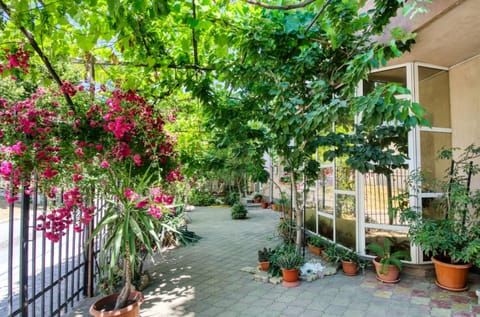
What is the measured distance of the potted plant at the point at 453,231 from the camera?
3.08m

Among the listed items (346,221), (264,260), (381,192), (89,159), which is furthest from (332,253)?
(89,159)

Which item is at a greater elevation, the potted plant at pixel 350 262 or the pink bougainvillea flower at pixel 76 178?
the pink bougainvillea flower at pixel 76 178

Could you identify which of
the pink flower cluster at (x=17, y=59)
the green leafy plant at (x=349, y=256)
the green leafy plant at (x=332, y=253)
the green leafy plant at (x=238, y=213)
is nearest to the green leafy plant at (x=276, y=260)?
the green leafy plant at (x=332, y=253)

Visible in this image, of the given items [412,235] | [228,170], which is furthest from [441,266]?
[228,170]

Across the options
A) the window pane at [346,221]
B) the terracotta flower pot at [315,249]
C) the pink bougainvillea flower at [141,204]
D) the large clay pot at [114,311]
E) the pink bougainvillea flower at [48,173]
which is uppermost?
the pink bougainvillea flower at [48,173]

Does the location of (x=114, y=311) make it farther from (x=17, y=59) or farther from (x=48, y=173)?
(x=17, y=59)

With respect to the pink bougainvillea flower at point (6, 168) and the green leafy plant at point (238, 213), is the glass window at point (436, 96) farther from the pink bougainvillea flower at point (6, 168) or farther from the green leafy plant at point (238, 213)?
the green leafy plant at point (238, 213)

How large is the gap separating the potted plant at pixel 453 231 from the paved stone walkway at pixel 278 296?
10.1 inches

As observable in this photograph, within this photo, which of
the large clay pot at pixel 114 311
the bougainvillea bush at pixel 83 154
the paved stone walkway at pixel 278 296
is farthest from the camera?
the paved stone walkway at pixel 278 296

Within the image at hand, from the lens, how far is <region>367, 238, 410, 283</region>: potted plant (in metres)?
3.53

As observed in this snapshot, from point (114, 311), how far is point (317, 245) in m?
3.56

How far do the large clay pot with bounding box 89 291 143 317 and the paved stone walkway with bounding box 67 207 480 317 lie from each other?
1.49ft

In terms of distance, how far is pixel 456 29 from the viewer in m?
2.96

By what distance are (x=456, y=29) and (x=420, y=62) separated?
987mm
